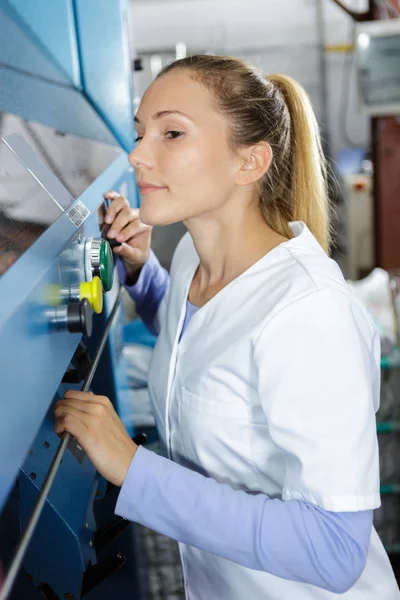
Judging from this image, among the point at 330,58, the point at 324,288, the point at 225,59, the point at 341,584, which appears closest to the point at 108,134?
the point at 225,59

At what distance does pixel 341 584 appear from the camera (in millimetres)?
944

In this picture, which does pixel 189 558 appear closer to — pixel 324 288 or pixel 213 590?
pixel 213 590

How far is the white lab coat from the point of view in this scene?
919mm

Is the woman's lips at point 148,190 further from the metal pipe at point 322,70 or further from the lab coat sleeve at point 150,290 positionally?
the metal pipe at point 322,70

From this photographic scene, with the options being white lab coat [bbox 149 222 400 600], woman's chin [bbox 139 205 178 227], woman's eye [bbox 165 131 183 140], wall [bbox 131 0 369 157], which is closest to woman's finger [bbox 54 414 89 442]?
white lab coat [bbox 149 222 400 600]

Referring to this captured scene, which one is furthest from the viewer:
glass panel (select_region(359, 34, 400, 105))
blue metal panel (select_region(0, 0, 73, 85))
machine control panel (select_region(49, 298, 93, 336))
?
glass panel (select_region(359, 34, 400, 105))

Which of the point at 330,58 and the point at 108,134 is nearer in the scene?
the point at 108,134

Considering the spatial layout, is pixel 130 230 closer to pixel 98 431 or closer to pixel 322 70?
pixel 98 431

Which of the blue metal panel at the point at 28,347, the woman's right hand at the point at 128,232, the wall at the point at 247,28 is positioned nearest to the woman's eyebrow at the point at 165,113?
the woman's right hand at the point at 128,232

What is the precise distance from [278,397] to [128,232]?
631 mm

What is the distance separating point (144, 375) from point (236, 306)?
0.87 meters

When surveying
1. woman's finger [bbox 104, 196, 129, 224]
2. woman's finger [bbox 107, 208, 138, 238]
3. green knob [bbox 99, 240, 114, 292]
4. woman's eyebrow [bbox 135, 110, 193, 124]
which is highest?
woman's eyebrow [bbox 135, 110, 193, 124]

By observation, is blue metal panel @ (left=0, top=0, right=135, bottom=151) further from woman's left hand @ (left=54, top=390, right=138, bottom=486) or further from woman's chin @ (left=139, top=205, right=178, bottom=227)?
woman's left hand @ (left=54, top=390, right=138, bottom=486)

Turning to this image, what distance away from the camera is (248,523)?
36.4 inches
